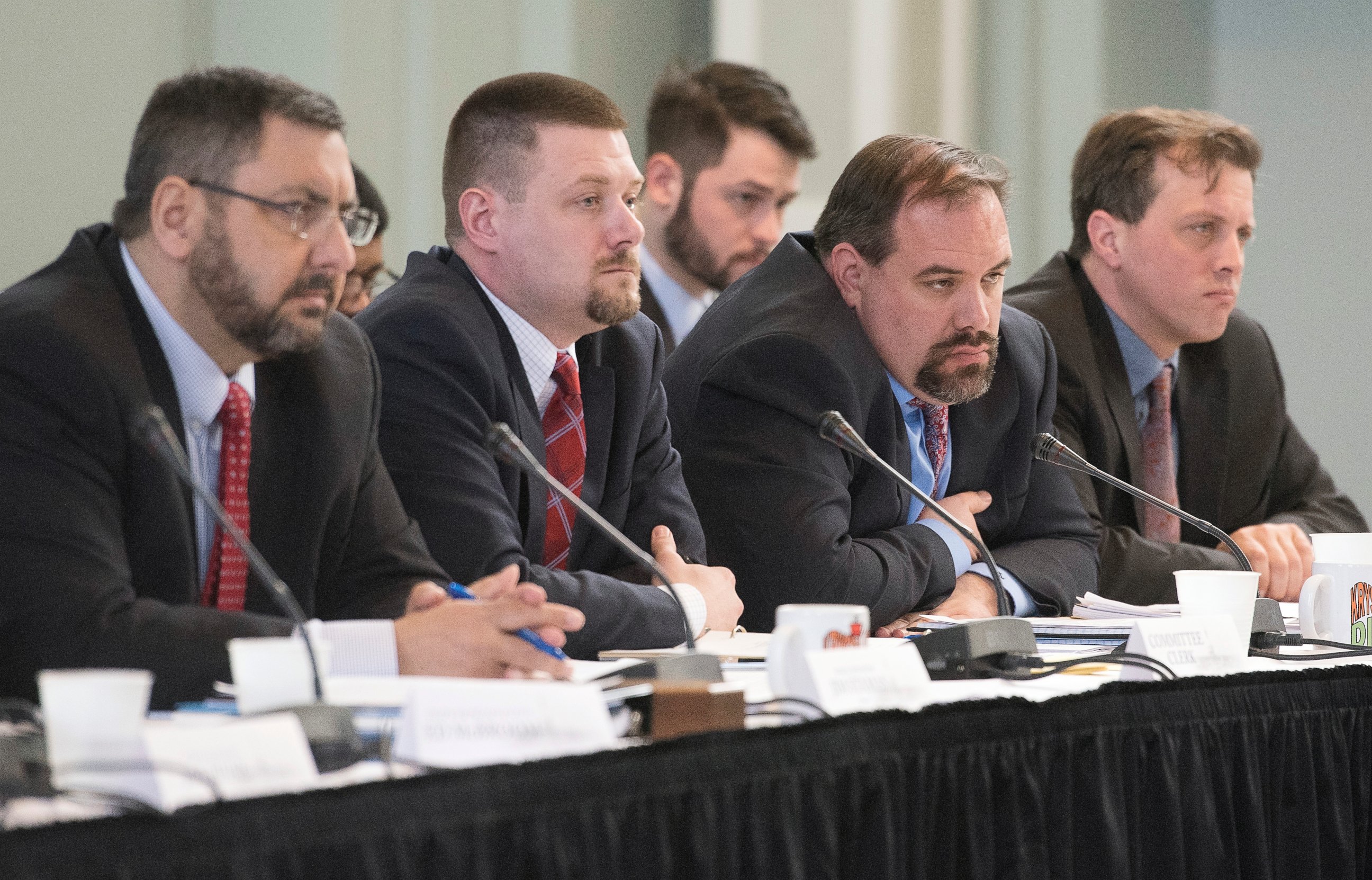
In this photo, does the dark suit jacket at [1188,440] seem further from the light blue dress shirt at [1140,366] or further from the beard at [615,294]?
the beard at [615,294]

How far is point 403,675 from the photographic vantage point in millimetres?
1737

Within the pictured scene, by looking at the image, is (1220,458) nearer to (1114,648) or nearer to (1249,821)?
(1114,648)

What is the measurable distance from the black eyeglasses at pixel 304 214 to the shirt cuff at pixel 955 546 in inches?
48.7

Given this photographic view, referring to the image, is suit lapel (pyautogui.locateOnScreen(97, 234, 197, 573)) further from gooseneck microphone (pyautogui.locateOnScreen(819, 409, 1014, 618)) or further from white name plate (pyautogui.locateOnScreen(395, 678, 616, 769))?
gooseneck microphone (pyautogui.locateOnScreen(819, 409, 1014, 618))

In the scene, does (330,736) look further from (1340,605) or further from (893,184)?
(893,184)

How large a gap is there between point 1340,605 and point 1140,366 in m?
1.36

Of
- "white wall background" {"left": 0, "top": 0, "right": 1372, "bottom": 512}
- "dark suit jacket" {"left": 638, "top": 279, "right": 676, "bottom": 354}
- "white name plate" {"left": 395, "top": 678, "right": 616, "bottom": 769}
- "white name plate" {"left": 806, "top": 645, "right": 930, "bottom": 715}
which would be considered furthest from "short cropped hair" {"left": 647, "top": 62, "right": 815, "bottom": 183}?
"white name plate" {"left": 395, "top": 678, "right": 616, "bottom": 769}

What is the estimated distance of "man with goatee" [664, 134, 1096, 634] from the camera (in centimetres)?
277

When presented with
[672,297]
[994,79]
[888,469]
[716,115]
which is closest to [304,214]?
[888,469]

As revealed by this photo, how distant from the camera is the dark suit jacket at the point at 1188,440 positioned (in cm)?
332

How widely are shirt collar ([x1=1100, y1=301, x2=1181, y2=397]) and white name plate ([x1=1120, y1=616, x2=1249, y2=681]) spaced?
1.71 metres

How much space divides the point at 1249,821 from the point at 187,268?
140 cm

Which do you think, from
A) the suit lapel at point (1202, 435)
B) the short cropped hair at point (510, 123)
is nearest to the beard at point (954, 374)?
the short cropped hair at point (510, 123)

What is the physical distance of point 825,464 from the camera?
2.79m
